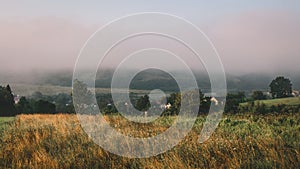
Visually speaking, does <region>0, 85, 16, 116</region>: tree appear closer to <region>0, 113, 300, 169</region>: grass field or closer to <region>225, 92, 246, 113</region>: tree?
<region>0, 113, 300, 169</region>: grass field

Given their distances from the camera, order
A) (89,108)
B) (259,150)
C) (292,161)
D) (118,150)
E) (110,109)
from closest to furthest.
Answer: (292,161) → (259,150) → (118,150) → (89,108) → (110,109)

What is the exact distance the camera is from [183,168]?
25.9 ft

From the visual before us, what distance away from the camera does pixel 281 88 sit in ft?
98.0

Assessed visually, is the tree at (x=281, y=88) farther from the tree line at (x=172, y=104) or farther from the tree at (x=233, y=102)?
the tree at (x=233, y=102)

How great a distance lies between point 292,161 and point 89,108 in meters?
11.9

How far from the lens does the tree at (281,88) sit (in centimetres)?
2775

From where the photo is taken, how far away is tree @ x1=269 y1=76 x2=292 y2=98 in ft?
91.1

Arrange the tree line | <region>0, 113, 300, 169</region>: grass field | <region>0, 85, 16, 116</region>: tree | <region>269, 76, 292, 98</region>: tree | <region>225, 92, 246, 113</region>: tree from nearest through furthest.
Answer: <region>0, 113, 300, 169</region>: grass field → the tree line → <region>225, 92, 246, 113</region>: tree → <region>0, 85, 16, 116</region>: tree → <region>269, 76, 292, 98</region>: tree

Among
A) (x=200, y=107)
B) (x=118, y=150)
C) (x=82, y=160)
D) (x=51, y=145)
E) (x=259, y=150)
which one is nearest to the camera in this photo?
(x=259, y=150)

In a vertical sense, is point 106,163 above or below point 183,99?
below

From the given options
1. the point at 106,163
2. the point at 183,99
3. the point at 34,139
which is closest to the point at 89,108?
the point at 183,99

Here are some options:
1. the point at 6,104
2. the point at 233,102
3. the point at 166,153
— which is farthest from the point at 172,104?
the point at 166,153

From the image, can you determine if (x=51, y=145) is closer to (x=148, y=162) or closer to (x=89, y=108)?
(x=148, y=162)

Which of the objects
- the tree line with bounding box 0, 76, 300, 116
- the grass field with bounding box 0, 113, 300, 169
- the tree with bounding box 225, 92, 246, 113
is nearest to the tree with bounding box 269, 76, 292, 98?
the tree line with bounding box 0, 76, 300, 116
